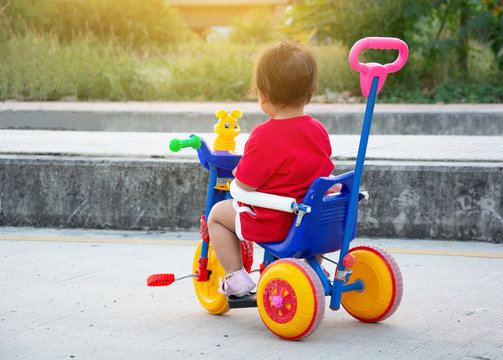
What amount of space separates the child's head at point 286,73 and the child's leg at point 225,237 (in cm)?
52

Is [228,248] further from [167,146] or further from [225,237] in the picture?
[167,146]

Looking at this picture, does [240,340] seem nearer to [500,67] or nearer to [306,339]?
[306,339]

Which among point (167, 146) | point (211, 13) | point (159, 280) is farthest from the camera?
point (211, 13)

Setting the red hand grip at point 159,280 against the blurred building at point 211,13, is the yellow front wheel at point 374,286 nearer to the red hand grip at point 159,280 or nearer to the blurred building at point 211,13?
the red hand grip at point 159,280

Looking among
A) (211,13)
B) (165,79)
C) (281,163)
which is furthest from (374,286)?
(211,13)

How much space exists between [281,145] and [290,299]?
0.61 m

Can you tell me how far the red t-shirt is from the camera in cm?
328

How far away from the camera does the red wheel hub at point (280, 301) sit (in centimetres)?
329

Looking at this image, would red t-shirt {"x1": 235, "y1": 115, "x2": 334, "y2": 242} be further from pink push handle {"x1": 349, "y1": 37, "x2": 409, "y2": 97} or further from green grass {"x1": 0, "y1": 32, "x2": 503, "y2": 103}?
green grass {"x1": 0, "y1": 32, "x2": 503, "y2": 103}

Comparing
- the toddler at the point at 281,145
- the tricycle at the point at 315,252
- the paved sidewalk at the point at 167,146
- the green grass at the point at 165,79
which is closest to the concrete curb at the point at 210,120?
the green grass at the point at 165,79

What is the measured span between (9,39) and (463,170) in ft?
37.9

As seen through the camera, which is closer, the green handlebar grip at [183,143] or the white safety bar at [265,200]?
the white safety bar at [265,200]

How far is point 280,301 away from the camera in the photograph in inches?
130

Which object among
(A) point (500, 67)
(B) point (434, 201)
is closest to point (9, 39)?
(A) point (500, 67)
